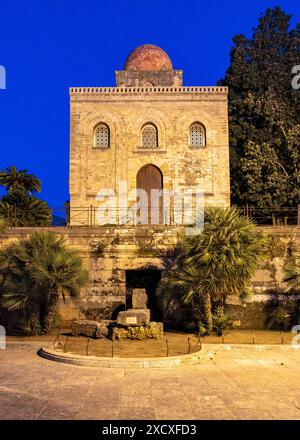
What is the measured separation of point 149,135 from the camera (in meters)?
24.7

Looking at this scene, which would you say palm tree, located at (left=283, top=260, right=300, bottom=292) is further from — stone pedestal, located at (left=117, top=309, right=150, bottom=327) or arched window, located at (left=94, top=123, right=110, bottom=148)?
arched window, located at (left=94, top=123, right=110, bottom=148)

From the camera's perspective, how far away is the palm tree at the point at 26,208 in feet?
68.2

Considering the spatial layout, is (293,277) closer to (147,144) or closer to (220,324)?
(220,324)

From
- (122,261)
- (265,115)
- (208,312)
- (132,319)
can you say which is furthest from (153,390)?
(265,115)

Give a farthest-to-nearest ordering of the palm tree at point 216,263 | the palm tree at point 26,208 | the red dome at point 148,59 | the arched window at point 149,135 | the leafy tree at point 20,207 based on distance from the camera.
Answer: the red dome at point 148,59 < the arched window at point 149,135 < the palm tree at point 26,208 < the leafy tree at point 20,207 < the palm tree at point 216,263

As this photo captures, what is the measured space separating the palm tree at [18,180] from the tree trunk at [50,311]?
1059cm

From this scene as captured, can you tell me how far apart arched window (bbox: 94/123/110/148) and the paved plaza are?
15.2 meters

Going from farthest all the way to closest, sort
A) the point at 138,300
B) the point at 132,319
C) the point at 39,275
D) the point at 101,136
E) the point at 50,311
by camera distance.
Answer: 1. the point at 101,136
2. the point at 50,311
3. the point at 138,300
4. the point at 39,275
5. the point at 132,319

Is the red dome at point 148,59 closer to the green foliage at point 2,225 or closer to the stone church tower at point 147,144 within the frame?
the stone church tower at point 147,144

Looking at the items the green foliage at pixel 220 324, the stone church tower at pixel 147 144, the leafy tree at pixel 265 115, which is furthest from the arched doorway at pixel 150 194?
the green foliage at pixel 220 324

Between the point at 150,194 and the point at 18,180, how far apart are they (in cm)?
672

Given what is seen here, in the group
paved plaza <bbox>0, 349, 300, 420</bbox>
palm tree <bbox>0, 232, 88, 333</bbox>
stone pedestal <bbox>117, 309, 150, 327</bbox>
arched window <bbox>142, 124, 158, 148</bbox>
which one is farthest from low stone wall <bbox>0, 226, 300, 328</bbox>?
arched window <bbox>142, 124, 158, 148</bbox>

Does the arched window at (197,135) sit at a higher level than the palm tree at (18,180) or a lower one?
higher

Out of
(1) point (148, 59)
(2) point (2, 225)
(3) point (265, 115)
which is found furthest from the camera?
(1) point (148, 59)
